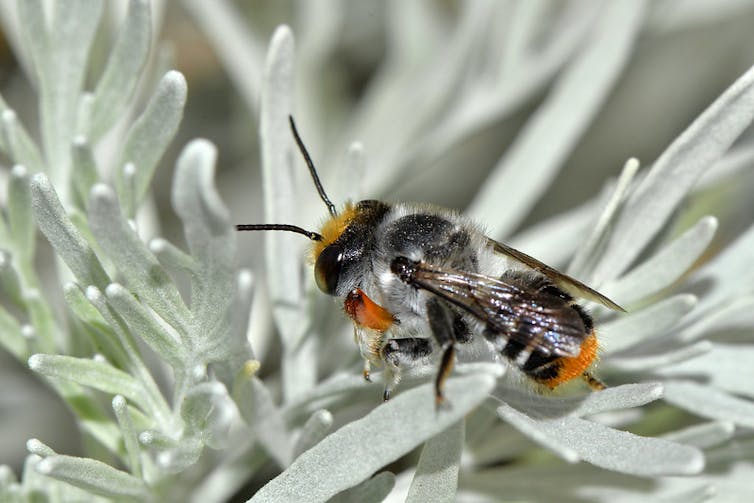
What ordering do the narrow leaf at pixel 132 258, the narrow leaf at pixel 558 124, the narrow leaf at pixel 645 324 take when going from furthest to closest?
the narrow leaf at pixel 558 124, the narrow leaf at pixel 645 324, the narrow leaf at pixel 132 258

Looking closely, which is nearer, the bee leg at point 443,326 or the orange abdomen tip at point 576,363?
the bee leg at point 443,326

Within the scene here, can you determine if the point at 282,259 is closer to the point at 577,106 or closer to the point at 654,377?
the point at 654,377

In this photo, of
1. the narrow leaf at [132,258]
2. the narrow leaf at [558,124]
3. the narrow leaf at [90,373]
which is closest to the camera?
the narrow leaf at [132,258]

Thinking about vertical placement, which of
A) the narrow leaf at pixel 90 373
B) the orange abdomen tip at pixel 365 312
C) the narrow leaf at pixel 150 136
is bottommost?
the narrow leaf at pixel 90 373

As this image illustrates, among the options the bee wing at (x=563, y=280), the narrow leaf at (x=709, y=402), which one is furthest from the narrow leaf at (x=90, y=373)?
the narrow leaf at (x=709, y=402)

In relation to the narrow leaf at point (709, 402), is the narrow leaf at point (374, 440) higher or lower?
lower

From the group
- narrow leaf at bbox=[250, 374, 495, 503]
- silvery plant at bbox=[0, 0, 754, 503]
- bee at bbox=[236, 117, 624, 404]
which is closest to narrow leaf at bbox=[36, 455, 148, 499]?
silvery plant at bbox=[0, 0, 754, 503]

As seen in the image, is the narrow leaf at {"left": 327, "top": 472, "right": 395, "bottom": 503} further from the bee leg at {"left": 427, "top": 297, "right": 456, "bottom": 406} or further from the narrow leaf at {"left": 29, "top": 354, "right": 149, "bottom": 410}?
the narrow leaf at {"left": 29, "top": 354, "right": 149, "bottom": 410}

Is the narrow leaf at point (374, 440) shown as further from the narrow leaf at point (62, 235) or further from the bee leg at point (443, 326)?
the narrow leaf at point (62, 235)

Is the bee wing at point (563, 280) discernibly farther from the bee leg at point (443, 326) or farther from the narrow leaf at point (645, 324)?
the bee leg at point (443, 326)
